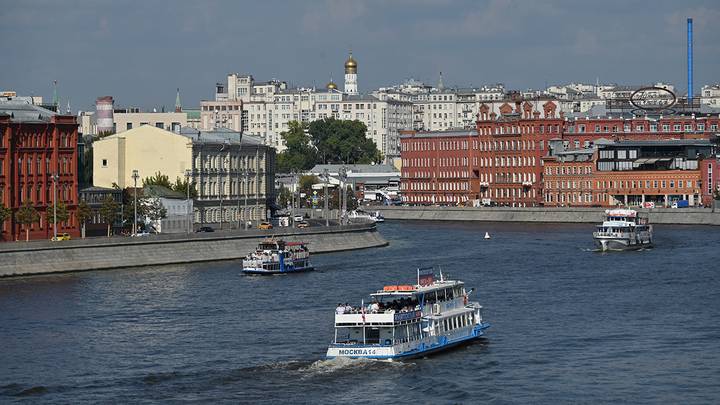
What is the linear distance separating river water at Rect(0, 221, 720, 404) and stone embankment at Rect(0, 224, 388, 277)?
184 cm

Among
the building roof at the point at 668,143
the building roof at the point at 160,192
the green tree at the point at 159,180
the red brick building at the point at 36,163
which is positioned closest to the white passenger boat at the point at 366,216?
the building roof at the point at 668,143

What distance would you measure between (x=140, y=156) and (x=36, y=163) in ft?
102

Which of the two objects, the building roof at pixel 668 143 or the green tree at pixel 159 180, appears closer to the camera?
the green tree at pixel 159 180

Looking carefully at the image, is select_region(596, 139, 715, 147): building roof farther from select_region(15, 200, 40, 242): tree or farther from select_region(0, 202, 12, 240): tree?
select_region(0, 202, 12, 240): tree

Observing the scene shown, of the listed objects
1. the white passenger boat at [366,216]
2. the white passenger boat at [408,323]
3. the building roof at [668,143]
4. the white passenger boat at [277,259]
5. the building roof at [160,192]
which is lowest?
the white passenger boat at [408,323]

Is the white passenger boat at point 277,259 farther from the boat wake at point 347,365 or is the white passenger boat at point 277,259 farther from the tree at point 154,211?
the boat wake at point 347,365

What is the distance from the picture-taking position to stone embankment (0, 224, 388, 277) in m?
95.9

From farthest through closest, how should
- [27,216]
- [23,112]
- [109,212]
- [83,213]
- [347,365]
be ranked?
1. [109,212]
2. [23,112]
3. [83,213]
4. [27,216]
5. [347,365]

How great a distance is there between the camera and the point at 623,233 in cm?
12244

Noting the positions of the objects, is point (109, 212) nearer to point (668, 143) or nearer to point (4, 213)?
point (4, 213)

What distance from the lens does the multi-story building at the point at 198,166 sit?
14075cm

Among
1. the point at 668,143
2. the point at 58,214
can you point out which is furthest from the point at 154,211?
the point at 668,143

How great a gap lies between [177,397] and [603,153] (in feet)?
438

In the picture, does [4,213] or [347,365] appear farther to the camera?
[4,213]
